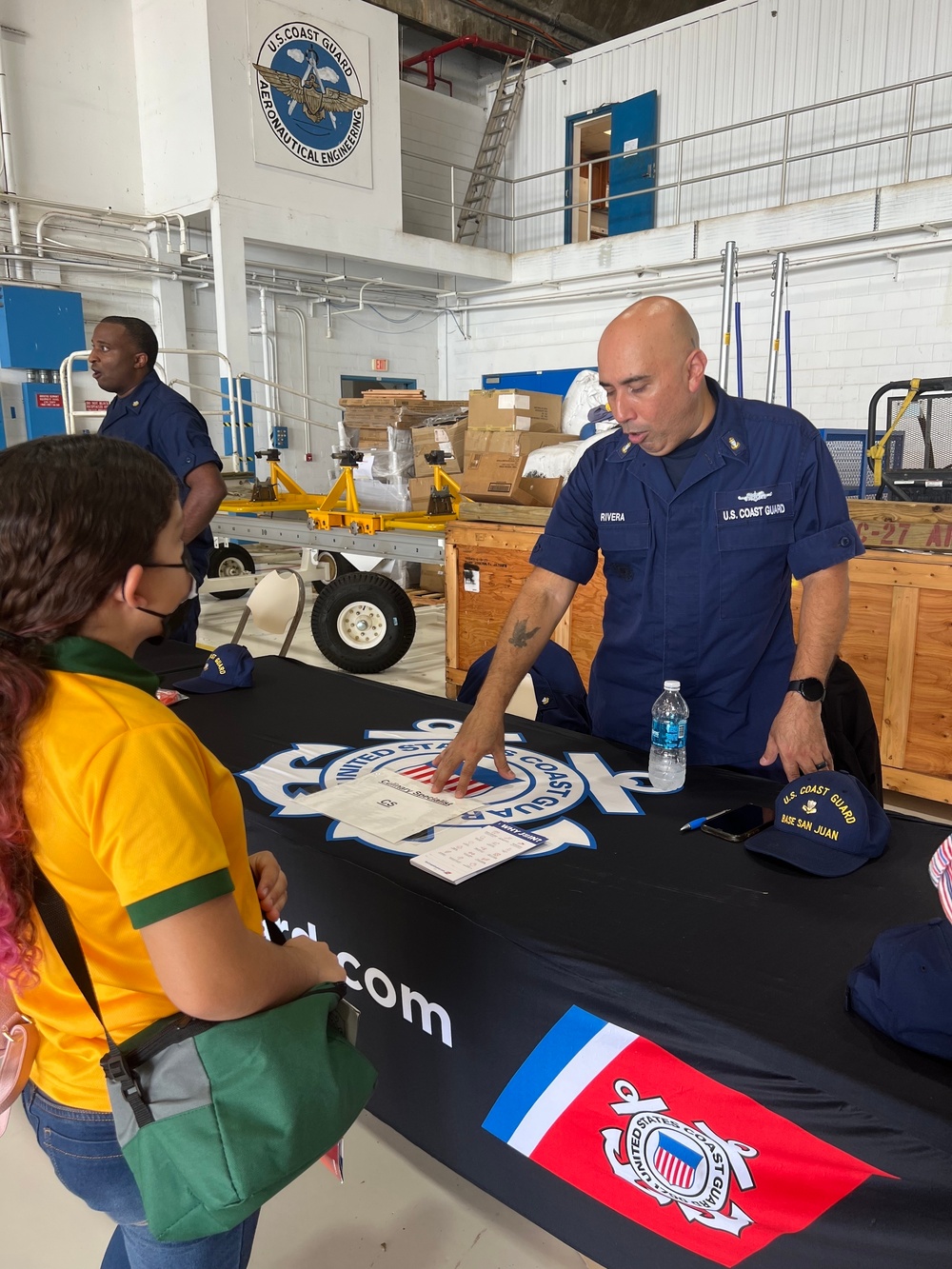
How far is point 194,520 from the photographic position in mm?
3148

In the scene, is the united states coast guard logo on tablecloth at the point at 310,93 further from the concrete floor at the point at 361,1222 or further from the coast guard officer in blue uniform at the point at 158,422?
the concrete floor at the point at 361,1222

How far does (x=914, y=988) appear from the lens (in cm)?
91

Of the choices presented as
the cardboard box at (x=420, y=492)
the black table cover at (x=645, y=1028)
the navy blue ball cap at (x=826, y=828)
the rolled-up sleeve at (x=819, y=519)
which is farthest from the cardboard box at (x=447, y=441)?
the navy blue ball cap at (x=826, y=828)

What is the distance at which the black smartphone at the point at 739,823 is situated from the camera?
56.9 inches

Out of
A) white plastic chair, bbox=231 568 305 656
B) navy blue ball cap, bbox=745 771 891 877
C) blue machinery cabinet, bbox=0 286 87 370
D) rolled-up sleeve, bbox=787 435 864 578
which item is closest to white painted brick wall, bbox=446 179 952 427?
blue machinery cabinet, bbox=0 286 87 370

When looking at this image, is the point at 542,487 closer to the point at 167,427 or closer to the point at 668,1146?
the point at 167,427

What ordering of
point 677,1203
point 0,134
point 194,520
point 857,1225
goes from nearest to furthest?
point 857,1225 → point 677,1203 → point 194,520 → point 0,134

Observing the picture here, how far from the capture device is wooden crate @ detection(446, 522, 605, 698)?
4.21m

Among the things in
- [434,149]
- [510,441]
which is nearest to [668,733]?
[510,441]

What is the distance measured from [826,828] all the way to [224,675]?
1.64 meters

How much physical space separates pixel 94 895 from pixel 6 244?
30.4ft

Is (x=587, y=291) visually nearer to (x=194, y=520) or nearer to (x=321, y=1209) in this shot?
(x=194, y=520)

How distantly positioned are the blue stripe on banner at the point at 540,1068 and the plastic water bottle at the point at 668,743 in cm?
62

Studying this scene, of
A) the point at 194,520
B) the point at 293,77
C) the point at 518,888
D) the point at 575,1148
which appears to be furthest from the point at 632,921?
the point at 293,77
